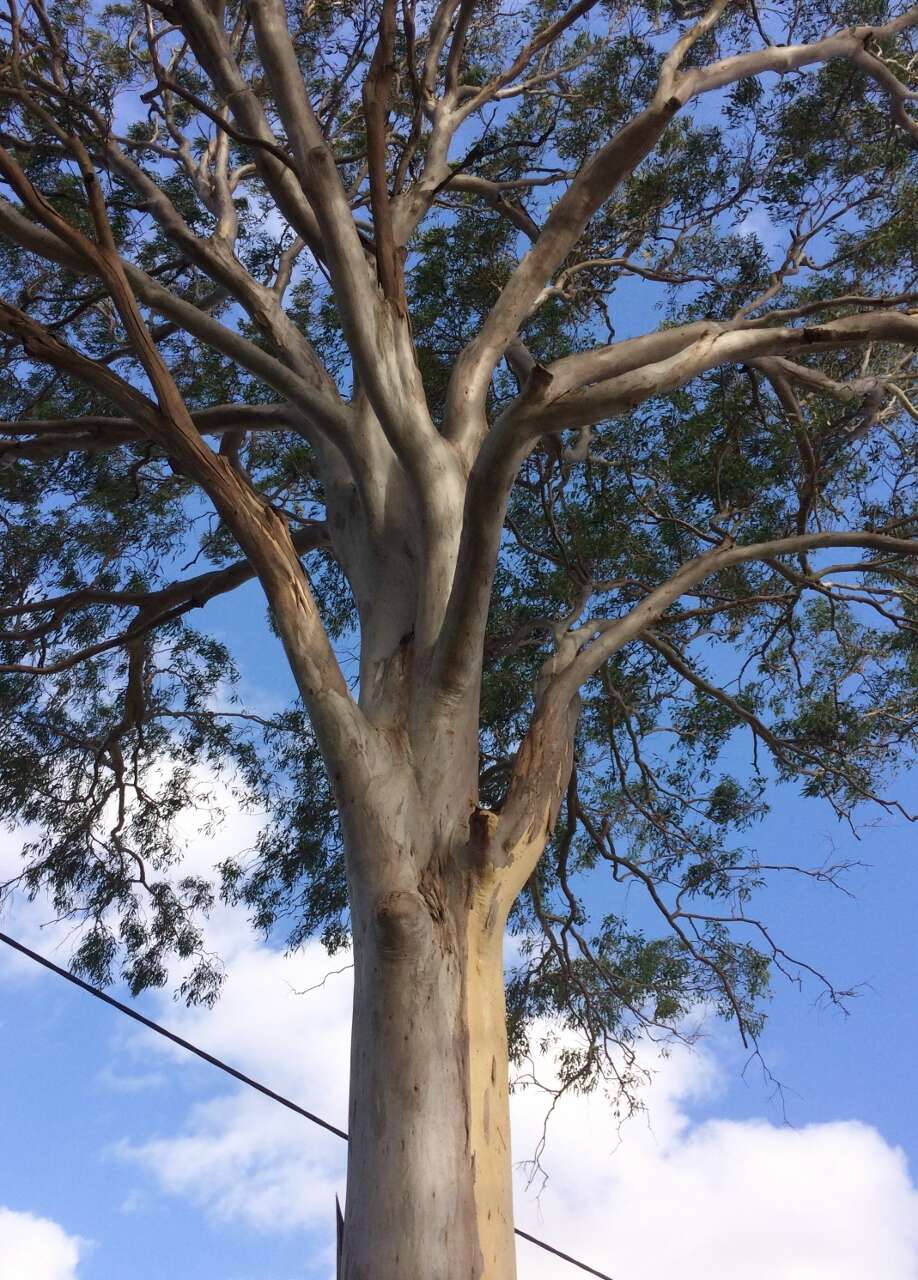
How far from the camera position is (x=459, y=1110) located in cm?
284

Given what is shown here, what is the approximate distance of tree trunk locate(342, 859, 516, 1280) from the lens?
104 inches

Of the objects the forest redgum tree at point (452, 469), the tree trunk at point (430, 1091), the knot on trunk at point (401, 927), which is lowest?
the tree trunk at point (430, 1091)

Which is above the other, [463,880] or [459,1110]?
[463,880]

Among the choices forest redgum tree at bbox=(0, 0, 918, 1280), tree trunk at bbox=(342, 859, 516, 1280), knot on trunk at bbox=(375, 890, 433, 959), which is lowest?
tree trunk at bbox=(342, 859, 516, 1280)

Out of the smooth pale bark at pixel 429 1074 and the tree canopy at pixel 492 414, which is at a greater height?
the tree canopy at pixel 492 414

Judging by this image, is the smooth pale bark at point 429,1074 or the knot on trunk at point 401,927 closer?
the smooth pale bark at point 429,1074

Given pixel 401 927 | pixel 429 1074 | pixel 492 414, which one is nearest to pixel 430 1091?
pixel 429 1074

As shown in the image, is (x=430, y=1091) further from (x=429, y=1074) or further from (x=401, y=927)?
(x=401, y=927)

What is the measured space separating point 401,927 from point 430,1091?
0.39 m

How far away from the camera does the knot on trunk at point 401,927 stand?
3008 mm

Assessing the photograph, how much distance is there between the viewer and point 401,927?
3.01 meters

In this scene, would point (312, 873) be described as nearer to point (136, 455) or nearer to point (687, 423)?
point (136, 455)

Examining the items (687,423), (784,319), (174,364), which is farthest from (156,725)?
(784,319)

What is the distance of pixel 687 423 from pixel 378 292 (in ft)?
8.92
